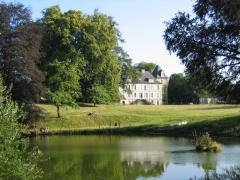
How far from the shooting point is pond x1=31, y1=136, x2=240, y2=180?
87.8 feet

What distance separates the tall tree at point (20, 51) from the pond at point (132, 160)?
15.8 ft

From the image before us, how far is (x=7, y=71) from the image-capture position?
139 feet

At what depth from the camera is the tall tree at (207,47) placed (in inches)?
992

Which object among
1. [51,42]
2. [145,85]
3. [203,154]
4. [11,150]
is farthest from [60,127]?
[145,85]

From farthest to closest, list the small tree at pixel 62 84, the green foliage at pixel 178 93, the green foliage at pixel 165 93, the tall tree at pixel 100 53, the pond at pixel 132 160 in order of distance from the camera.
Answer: the green foliage at pixel 165 93 → the green foliage at pixel 178 93 → the tall tree at pixel 100 53 → the small tree at pixel 62 84 → the pond at pixel 132 160

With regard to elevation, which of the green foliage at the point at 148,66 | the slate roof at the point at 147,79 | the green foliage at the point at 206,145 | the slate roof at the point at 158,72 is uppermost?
the green foliage at the point at 148,66

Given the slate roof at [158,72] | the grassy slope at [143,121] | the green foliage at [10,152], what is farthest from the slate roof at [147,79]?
the green foliage at [10,152]

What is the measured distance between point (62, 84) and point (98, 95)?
1345 cm

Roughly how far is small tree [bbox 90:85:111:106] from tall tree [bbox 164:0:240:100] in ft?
165

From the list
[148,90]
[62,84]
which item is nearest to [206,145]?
[62,84]

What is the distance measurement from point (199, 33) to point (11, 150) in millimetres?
13129

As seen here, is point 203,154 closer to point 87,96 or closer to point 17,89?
point 17,89

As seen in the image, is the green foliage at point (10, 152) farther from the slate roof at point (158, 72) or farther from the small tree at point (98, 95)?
the slate roof at point (158, 72)

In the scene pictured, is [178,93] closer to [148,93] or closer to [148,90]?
[148,90]
